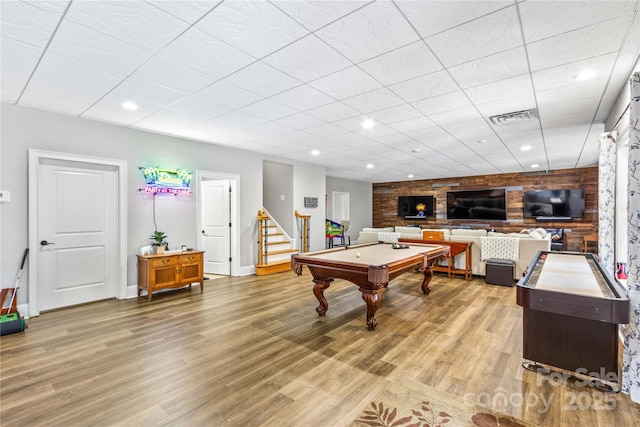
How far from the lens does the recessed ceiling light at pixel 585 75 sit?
8.95 ft

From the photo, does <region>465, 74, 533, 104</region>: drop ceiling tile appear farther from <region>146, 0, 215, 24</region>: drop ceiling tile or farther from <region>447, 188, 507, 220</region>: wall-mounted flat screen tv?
<region>447, 188, 507, 220</region>: wall-mounted flat screen tv

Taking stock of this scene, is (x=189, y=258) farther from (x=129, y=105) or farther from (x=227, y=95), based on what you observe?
(x=227, y=95)

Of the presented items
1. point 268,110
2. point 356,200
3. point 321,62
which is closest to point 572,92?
point 321,62

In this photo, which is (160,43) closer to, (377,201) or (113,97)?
(113,97)

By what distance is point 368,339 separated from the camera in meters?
3.12

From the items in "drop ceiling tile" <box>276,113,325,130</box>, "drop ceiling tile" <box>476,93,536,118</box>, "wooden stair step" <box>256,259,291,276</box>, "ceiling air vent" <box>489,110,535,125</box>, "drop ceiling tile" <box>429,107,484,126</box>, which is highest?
"drop ceiling tile" <box>276,113,325,130</box>

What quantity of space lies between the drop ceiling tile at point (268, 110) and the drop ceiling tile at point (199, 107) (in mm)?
304

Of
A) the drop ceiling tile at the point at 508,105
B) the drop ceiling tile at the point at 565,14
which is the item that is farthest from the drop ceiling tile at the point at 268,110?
the drop ceiling tile at the point at 565,14

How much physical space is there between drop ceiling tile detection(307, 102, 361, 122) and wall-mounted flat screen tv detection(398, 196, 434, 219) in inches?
332

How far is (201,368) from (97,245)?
3.08 meters

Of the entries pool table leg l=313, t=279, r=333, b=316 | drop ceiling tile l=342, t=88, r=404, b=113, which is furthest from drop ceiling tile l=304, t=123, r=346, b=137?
pool table leg l=313, t=279, r=333, b=316

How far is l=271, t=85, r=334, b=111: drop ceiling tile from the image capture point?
318 centimetres

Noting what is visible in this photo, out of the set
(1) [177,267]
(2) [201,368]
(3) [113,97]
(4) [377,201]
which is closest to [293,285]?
(1) [177,267]

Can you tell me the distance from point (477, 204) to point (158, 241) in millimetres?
9946
